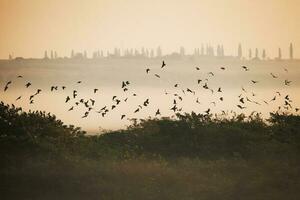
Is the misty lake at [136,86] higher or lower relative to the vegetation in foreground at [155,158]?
higher

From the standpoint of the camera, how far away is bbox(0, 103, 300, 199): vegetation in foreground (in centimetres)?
1198

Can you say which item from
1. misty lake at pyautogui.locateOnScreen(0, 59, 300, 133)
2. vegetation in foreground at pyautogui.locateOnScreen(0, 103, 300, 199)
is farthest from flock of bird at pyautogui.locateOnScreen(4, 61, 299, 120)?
vegetation in foreground at pyautogui.locateOnScreen(0, 103, 300, 199)

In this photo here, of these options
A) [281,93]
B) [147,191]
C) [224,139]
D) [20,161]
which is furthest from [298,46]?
[20,161]

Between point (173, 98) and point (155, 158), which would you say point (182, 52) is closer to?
point (173, 98)

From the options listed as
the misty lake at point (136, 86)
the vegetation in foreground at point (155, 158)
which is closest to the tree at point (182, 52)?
the misty lake at point (136, 86)


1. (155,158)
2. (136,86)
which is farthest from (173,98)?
(155,158)

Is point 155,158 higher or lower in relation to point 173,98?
lower

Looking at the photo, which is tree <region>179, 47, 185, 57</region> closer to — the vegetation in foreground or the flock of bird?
the flock of bird

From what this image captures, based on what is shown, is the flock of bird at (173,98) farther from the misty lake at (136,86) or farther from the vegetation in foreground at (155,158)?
the vegetation in foreground at (155,158)

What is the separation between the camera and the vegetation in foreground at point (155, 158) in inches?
472

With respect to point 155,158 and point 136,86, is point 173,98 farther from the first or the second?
point 155,158

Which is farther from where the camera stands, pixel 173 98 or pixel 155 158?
pixel 155 158

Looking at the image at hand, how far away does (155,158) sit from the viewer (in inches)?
598

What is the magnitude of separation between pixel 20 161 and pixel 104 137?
3.56 metres
